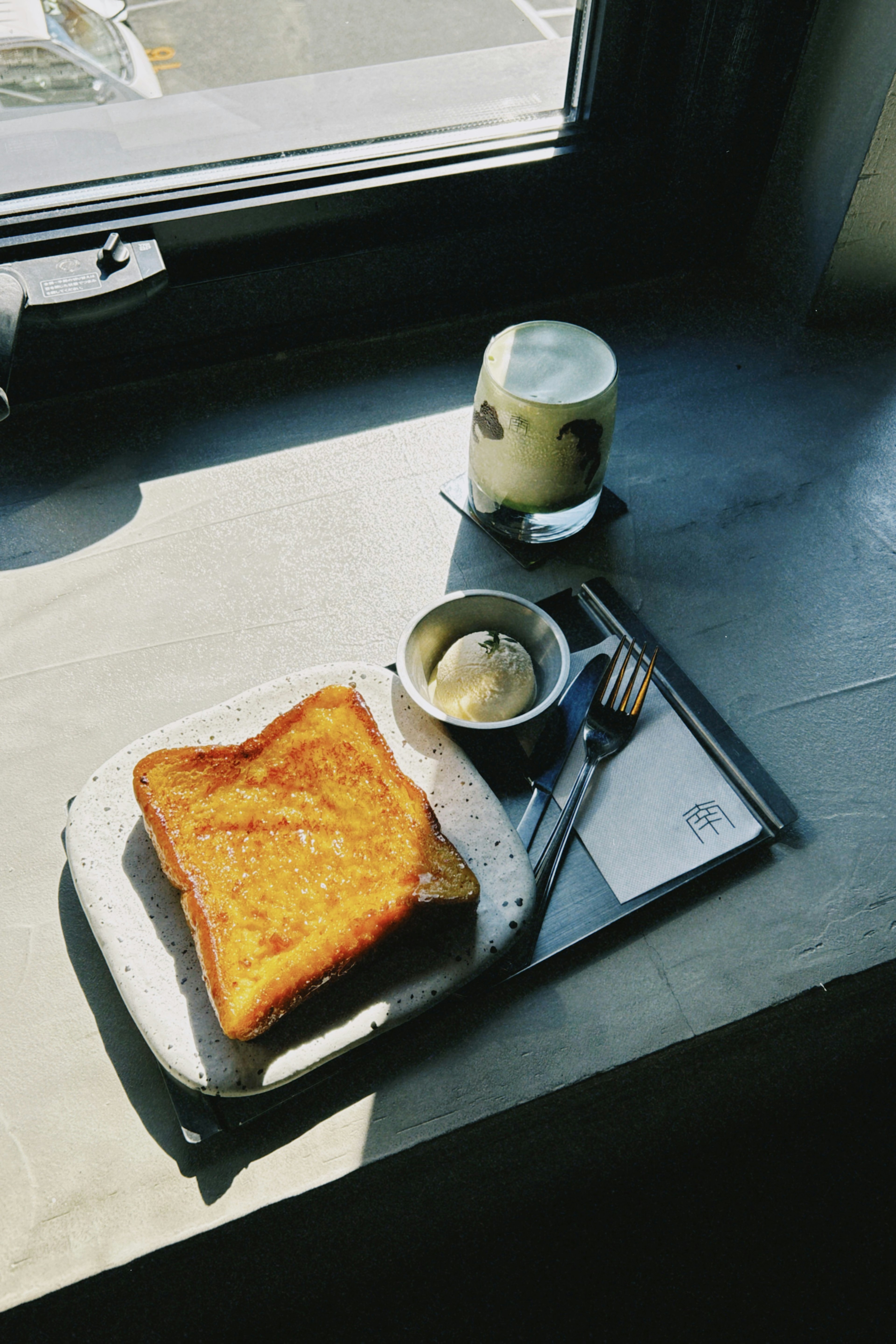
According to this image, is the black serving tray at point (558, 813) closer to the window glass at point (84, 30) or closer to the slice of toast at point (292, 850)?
the slice of toast at point (292, 850)

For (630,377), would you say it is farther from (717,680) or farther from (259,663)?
(259,663)

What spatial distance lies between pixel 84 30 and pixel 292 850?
715 millimetres

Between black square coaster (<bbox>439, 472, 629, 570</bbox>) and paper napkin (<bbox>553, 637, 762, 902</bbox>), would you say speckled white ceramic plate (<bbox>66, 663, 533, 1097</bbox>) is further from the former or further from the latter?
black square coaster (<bbox>439, 472, 629, 570</bbox>)

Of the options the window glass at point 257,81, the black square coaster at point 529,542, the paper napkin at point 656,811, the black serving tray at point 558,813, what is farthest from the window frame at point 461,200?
the paper napkin at point 656,811

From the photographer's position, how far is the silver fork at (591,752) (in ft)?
1.87

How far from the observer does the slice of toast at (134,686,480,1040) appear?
0.50m

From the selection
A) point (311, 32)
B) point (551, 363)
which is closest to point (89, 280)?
point (311, 32)

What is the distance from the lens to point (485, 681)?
2.04 feet

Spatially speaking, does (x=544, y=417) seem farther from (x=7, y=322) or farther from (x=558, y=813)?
(x=7, y=322)

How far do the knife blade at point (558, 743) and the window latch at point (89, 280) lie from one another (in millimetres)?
513

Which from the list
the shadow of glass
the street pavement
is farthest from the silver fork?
the street pavement

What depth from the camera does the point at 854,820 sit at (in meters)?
0.64

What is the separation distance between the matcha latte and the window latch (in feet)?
1.08

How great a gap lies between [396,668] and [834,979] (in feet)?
1.15
